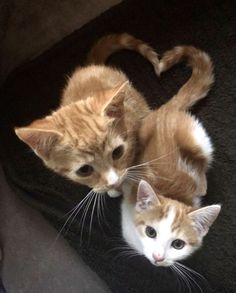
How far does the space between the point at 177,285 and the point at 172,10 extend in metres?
1.11

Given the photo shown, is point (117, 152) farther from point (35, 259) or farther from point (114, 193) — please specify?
point (35, 259)

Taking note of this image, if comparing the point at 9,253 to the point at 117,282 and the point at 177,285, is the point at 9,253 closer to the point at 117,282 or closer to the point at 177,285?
the point at 117,282

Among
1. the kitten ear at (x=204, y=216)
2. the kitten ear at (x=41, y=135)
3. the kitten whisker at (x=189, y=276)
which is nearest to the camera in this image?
the kitten ear at (x=41, y=135)

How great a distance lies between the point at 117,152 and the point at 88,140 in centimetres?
14

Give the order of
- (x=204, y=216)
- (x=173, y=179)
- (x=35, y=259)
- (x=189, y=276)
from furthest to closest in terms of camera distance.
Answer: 1. (x=35, y=259)
2. (x=189, y=276)
3. (x=173, y=179)
4. (x=204, y=216)

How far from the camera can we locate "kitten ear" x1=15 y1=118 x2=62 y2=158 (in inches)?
46.3

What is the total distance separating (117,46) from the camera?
1.82 metres

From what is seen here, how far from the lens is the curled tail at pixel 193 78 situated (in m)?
1.68

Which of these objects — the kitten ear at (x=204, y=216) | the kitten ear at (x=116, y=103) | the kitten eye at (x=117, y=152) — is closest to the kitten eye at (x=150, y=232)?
the kitten ear at (x=204, y=216)

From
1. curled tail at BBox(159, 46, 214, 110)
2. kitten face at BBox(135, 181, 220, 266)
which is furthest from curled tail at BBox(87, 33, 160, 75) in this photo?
kitten face at BBox(135, 181, 220, 266)

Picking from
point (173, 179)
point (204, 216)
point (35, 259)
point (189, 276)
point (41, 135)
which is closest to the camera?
point (41, 135)

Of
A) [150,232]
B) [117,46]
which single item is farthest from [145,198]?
[117,46]

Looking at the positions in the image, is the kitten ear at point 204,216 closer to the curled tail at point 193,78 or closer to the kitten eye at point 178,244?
the kitten eye at point 178,244

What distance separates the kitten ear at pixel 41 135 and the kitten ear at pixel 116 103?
0.53ft
